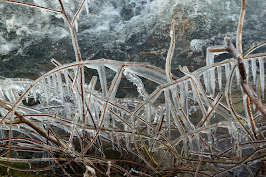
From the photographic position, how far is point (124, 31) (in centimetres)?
389

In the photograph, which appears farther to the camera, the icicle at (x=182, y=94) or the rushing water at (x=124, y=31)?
the rushing water at (x=124, y=31)

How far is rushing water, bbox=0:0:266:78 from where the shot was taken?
355cm

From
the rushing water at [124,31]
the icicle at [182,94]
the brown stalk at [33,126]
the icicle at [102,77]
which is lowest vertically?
the brown stalk at [33,126]

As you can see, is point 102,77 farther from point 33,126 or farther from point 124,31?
→ point 124,31

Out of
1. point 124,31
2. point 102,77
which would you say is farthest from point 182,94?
point 124,31

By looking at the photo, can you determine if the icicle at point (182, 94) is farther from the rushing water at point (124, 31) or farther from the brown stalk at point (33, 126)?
the rushing water at point (124, 31)

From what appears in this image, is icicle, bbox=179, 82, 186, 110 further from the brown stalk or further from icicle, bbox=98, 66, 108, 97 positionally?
the brown stalk

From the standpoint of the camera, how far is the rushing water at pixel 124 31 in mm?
3555

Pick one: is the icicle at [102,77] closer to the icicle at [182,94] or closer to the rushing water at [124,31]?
the icicle at [182,94]

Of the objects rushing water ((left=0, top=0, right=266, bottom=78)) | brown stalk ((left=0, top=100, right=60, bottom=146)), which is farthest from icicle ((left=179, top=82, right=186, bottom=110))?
rushing water ((left=0, top=0, right=266, bottom=78))

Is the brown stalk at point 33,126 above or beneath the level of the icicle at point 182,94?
beneath

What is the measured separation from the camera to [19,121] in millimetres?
1416

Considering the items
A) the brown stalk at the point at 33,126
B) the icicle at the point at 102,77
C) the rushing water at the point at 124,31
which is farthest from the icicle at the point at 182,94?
the rushing water at the point at 124,31

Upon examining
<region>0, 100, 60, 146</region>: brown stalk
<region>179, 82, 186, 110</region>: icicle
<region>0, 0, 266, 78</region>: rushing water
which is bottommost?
<region>0, 100, 60, 146</region>: brown stalk
